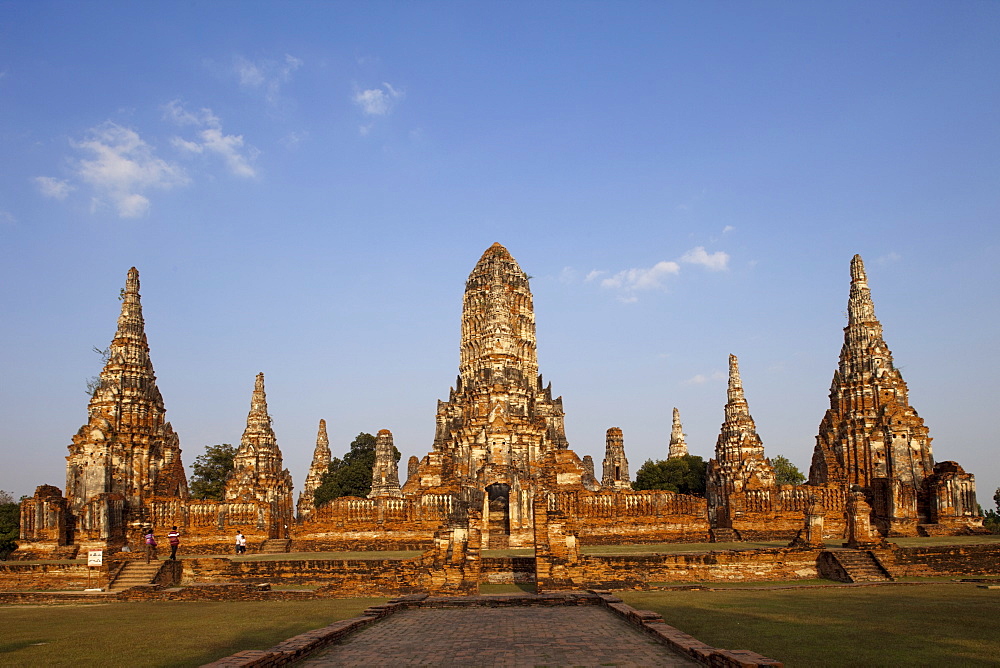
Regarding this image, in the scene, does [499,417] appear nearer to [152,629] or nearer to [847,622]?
[152,629]

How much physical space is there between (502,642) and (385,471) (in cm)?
2633

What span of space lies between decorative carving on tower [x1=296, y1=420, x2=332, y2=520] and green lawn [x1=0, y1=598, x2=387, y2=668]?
36.5m

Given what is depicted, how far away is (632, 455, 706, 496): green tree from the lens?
2216 inches

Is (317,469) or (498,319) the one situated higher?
(498,319)

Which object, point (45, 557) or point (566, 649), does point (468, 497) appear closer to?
point (45, 557)

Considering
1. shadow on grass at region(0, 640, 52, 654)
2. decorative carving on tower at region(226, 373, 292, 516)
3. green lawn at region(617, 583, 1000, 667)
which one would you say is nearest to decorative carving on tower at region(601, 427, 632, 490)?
decorative carving on tower at region(226, 373, 292, 516)

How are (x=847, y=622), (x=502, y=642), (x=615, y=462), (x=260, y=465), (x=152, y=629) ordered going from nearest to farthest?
(x=502, y=642), (x=847, y=622), (x=152, y=629), (x=260, y=465), (x=615, y=462)

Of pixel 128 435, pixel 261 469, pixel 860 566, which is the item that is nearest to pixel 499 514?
pixel 261 469

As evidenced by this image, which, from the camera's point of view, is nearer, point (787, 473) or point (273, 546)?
point (273, 546)

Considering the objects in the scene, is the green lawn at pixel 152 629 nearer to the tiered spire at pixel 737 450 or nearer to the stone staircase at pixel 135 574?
the stone staircase at pixel 135 574

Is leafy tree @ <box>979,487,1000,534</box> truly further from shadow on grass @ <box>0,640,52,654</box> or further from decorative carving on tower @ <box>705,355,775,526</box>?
shadow on grass @ <box>0,640,52,654</box>

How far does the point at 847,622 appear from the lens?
11930 mm

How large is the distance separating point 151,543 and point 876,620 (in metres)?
18.7

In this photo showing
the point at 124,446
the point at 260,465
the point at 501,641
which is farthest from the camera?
the point at 260,465
